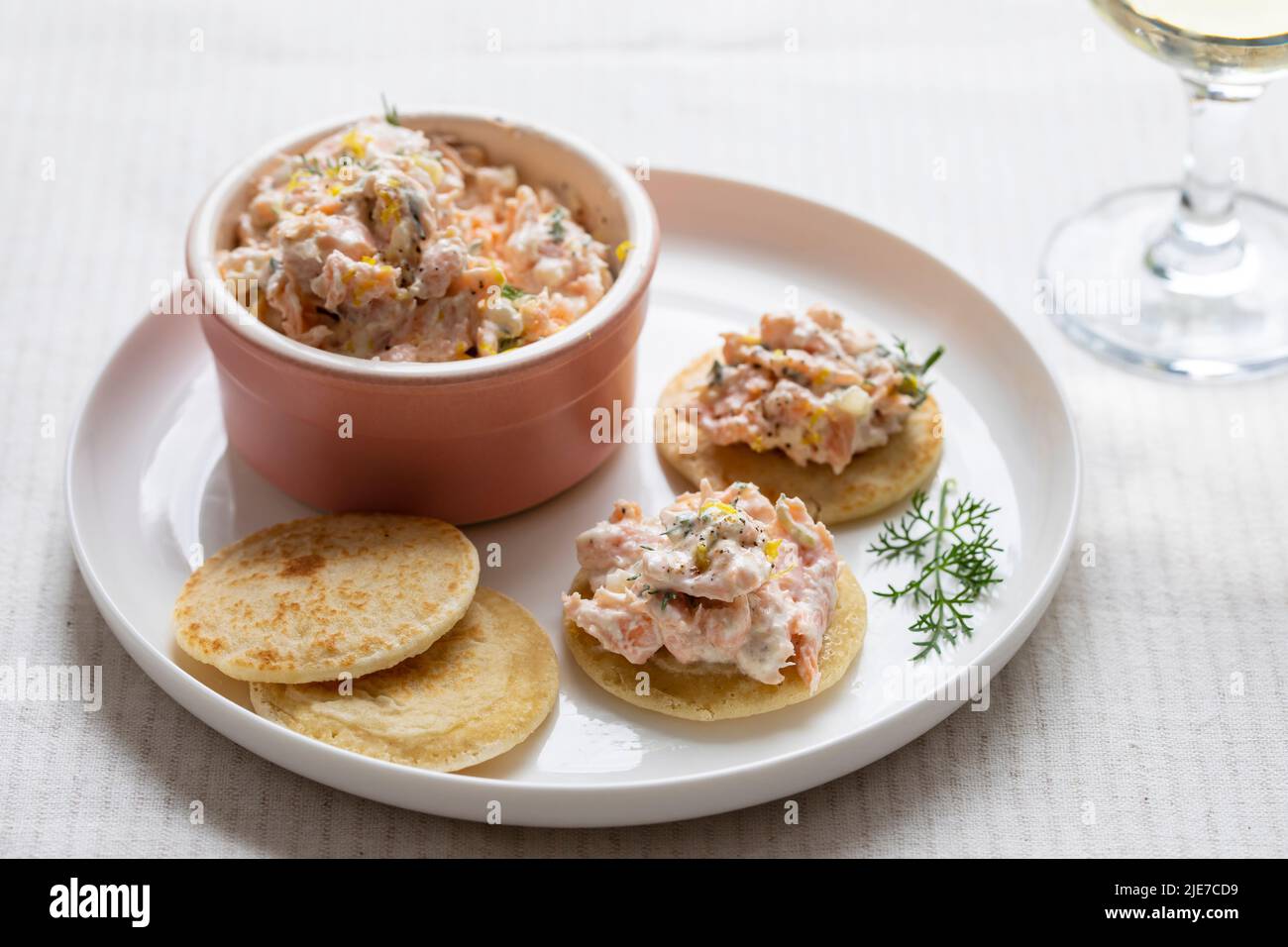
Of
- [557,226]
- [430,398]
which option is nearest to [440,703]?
[430,398]

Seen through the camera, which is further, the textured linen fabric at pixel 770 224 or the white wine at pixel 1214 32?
the white wine at pixel 1214 32

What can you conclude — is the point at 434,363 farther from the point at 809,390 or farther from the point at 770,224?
the point at 770,224

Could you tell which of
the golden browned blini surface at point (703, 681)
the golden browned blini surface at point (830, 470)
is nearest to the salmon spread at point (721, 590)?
the golden browned blini surface at point (703, 681)

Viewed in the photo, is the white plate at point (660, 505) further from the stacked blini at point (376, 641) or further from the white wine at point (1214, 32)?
the white wine at point (1214, 32)

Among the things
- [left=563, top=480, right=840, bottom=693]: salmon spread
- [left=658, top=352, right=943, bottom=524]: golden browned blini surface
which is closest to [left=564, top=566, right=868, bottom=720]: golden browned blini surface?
[left=563, top=480, right=840, bottom=693]: salmon spread

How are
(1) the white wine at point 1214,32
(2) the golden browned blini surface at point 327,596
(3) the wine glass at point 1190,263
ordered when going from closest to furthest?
1. (2) the golden browned blini surface at point 327,596
2. (1) the white wine at point 1214,32
3. (3) the wine glass at point 1190,263

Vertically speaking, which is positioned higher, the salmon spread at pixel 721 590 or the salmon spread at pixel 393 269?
the salmon spread at pixel 393 269
